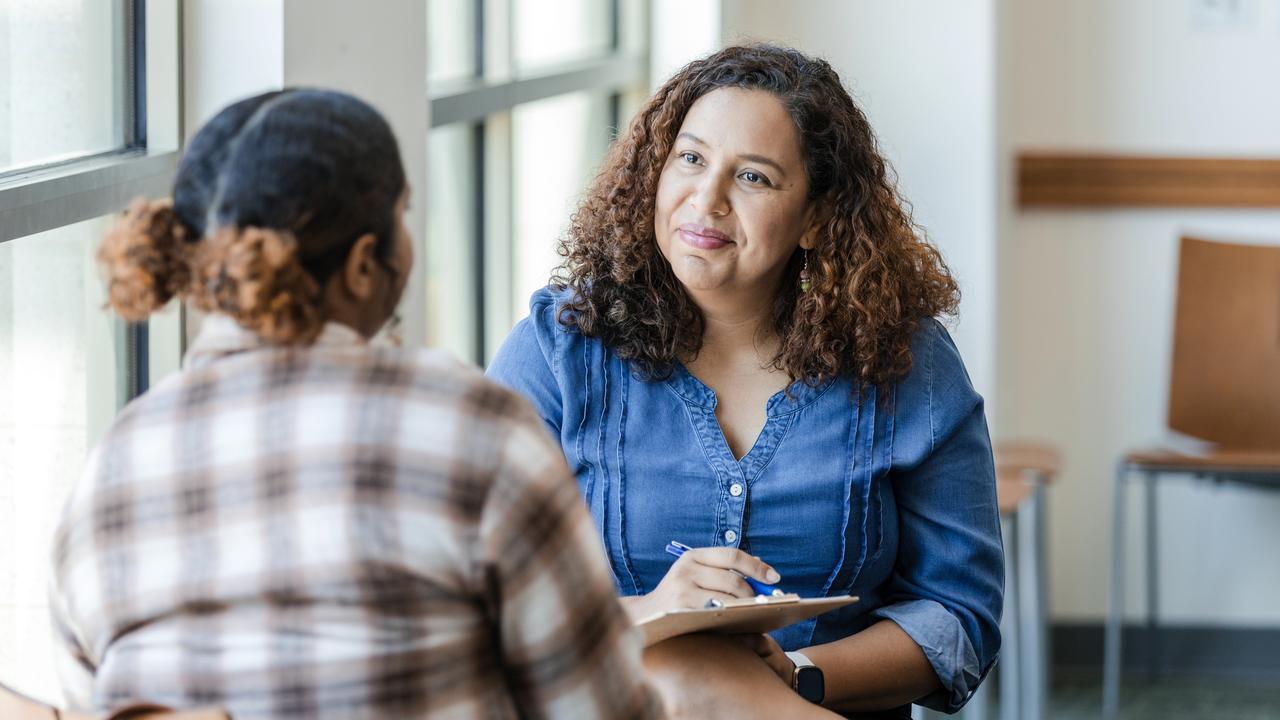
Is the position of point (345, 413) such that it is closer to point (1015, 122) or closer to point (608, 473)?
point (608, 473)

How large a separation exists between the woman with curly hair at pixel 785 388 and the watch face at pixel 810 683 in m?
0.03

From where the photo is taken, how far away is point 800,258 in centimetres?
171

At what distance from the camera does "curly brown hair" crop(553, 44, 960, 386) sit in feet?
5.30

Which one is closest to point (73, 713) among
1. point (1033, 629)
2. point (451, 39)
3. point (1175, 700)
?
point (451, 39)

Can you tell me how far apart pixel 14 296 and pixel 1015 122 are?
3.49 metres

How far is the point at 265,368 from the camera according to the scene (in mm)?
868

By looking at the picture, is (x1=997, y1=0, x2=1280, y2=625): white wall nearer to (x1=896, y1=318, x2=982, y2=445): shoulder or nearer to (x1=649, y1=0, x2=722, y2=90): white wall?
(x1=649, y1=0, x2=722, y2=90): white wall

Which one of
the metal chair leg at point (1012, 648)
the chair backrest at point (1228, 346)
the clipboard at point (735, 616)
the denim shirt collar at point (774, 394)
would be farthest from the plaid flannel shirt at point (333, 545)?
the chair backrest at point (1228, 346)

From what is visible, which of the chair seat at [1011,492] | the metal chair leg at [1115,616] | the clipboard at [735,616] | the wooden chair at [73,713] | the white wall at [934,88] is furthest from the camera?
the metal chair leg at [1115,616]

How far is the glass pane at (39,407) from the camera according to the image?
4.44 ft

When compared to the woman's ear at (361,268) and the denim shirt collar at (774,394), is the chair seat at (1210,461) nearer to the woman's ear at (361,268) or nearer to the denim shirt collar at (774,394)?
the denim shirt collar at (774,394)

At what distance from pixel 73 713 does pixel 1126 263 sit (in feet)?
12.8

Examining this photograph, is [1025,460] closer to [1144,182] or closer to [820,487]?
[1144,182]

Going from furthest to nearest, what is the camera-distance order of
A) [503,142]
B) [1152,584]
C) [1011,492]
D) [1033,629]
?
[1152,584] < [1033,629] < [1011,492] < [503,142]
